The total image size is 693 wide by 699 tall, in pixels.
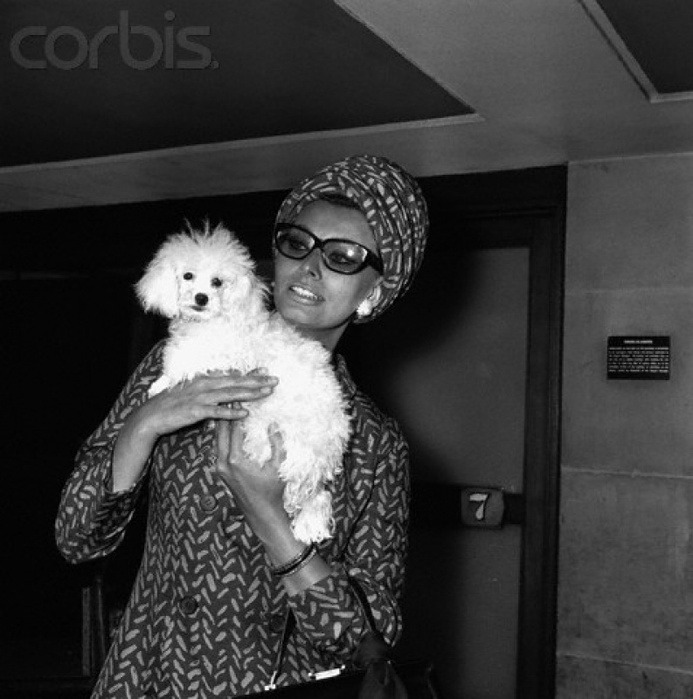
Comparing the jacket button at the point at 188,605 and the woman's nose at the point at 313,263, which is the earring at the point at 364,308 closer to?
the woman's nose at the point at 313,263

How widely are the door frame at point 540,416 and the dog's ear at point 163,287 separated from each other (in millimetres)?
3045

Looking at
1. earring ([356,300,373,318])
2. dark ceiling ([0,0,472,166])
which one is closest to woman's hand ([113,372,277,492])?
earring ([356,300,373,318])

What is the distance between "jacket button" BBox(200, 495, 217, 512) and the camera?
1670mm

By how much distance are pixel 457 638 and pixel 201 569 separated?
412 centimetres

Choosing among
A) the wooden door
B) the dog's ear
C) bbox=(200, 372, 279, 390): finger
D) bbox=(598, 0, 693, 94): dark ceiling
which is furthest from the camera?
the wooden door

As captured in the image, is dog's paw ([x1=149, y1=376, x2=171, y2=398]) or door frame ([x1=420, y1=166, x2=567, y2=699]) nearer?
Result: dog's paw ([x1=149, y1=376, x2=171, y2=398])

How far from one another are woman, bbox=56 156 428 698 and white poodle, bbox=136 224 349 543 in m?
0.04

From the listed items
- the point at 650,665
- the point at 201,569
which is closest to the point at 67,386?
the point at 650,665

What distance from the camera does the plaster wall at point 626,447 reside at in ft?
14.9

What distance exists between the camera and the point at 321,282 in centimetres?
188

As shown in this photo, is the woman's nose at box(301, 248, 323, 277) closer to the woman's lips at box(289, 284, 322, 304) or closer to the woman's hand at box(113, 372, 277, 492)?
the woman's lips at box(289, 284, 322, 304)

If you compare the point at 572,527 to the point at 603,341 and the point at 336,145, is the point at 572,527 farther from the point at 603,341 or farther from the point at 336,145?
the point at 336,145

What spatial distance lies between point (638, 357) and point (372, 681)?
136 inches

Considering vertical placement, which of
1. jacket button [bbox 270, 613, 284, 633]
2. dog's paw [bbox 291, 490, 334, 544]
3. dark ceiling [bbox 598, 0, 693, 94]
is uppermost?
dark ceiling [bbox 598, 0, 693, 94]
